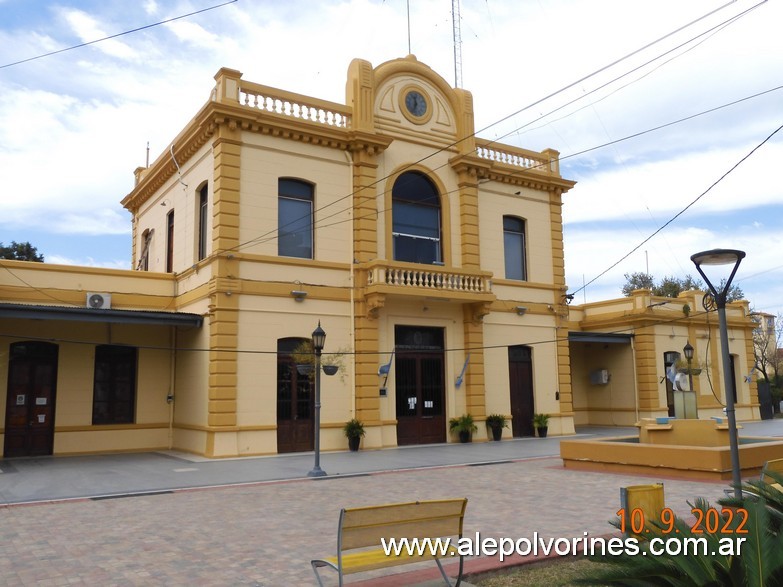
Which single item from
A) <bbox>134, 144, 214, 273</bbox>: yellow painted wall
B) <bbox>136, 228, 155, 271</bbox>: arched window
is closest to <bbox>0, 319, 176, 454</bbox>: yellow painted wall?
<bbox>134, 144, 214, 273</bbox>: yellow painted wall

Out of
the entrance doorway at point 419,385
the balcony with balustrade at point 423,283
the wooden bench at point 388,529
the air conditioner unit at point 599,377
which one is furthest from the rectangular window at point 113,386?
the air conditioner unit at point 599,377

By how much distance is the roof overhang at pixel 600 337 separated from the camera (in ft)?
87.0

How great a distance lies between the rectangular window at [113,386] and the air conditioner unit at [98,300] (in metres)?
1.17

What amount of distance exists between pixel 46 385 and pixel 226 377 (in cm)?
550

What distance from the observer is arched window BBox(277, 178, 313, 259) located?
64.0 feet

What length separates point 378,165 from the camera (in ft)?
69.7

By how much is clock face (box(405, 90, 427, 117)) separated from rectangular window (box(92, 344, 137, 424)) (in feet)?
38.2

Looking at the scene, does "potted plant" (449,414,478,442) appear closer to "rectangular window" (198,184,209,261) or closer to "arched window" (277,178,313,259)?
"arched window" (277,178,313,259)

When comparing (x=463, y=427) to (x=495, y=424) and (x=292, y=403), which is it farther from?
(x=292, y=403)

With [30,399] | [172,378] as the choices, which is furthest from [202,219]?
[30,399]

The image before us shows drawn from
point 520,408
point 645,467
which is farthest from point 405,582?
point 520,408

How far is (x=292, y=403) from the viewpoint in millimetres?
18891

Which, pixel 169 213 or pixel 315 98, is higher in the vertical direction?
pixel 315 98

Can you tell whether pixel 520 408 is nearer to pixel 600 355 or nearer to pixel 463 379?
pixel 463 379
